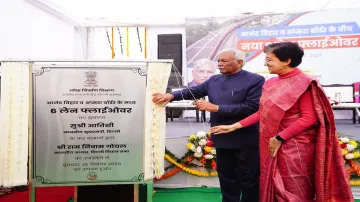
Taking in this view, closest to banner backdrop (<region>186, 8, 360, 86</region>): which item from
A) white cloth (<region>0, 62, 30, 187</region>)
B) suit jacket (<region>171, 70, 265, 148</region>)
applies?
suit jacket (<region>171, 70, 265, 148</region>)

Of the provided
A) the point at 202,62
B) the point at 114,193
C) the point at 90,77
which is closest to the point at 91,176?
the point at 114,193

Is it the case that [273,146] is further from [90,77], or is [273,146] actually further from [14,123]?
[14,123]

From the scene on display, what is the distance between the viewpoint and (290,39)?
7.43m

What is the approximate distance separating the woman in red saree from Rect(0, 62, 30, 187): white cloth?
4.24 feet

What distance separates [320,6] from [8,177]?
7.51 m

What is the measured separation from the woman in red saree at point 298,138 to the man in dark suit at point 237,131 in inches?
10.0

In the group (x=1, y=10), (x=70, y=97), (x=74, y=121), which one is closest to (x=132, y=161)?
(x=74, y=121)

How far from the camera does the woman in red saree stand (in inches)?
58.5

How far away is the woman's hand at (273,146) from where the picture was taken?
152cm

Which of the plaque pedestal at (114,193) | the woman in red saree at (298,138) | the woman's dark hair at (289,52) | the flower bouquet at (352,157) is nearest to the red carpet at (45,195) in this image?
A: the plaque pedestal at (114,193)

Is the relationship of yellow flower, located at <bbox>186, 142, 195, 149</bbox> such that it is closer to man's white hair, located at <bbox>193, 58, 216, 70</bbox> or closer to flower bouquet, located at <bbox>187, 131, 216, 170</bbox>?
flower bouquet, located at <bbox>187, 131, 216, 170</bbox>

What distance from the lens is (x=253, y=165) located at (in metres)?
1.86

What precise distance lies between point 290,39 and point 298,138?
657 cm

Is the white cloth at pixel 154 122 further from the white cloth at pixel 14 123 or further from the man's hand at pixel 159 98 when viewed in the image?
the white cloth at pixel 14 123
